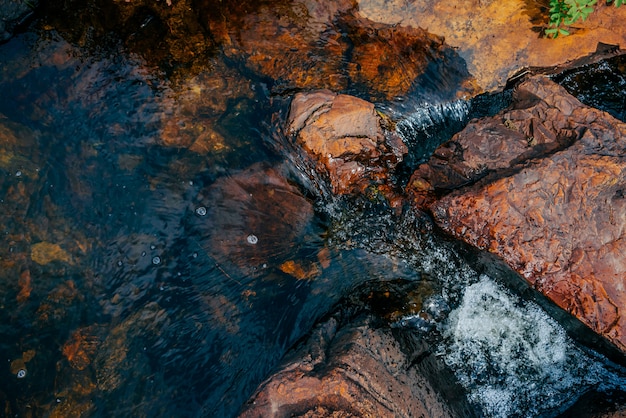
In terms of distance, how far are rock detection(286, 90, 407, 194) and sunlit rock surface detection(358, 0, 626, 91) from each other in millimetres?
1196

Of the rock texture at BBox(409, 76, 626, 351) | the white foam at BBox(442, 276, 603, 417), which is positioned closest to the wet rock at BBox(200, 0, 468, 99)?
the rock texture at BBox(409, 76, 626, 351)

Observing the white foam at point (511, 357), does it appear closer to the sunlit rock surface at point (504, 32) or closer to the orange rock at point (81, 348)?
the sunlit rock surface at point (504, 32)

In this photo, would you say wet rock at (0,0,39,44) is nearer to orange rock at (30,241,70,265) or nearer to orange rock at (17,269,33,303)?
orange rock at (30,241,70,265)

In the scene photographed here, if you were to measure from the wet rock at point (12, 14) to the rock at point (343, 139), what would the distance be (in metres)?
3.18

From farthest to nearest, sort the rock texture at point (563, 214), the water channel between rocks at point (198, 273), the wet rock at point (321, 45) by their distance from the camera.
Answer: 1. the wet rock at point (321, 45)
2. the water channel between rocks at point (198, 273)
3. the rock texture at point (563, 214)

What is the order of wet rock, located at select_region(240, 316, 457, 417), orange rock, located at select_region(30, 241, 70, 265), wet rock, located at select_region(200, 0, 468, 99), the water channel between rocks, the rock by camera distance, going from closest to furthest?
wet rock, located at select_region(240, 316, 457, 417), the water channel between rocks, orange rock, located at select_region(30, 241, 70, 265), the rock, wet rock, located at select_region(200, 0, 468, 99)

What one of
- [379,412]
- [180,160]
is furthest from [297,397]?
[180,160]

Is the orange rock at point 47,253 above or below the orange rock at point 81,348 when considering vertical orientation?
above

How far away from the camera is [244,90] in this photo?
4.54 metres

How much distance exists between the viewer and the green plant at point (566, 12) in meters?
3.90

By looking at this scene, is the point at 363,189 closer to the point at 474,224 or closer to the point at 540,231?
the point at 474,224

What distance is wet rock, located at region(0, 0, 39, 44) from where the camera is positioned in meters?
4.56

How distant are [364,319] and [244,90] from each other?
2625 mm

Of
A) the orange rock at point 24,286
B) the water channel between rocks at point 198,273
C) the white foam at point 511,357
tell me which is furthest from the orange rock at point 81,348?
the white foam at point 511,357
